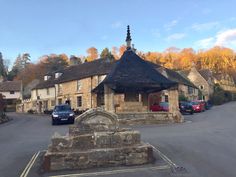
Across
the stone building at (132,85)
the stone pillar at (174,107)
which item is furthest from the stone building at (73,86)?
the stone pillar at (174,107)

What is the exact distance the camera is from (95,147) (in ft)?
33.0

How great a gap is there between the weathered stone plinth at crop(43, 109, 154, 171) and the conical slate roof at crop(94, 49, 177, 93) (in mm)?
14027

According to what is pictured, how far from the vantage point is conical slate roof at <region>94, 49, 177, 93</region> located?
24.6 metres

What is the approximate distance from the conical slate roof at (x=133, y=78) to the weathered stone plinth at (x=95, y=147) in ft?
46.0

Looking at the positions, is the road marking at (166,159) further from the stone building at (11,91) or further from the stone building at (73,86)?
the stone building at (11,91)

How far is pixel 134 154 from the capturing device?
10.0 meters

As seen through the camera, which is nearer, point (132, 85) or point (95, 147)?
point (95, 147)

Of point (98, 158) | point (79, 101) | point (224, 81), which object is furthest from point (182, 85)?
point (98, 158)

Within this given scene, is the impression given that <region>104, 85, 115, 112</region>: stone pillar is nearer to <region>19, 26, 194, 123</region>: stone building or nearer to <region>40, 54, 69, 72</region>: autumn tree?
<region>19, 26, 194, 123</region>: stone building

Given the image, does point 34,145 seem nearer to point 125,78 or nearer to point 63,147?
point 63,147

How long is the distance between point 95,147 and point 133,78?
50.4 ft

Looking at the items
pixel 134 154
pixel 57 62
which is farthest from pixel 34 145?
pixel 57 62

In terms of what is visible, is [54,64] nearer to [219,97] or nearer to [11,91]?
[11,91]

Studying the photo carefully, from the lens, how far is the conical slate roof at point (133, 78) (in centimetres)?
2461
